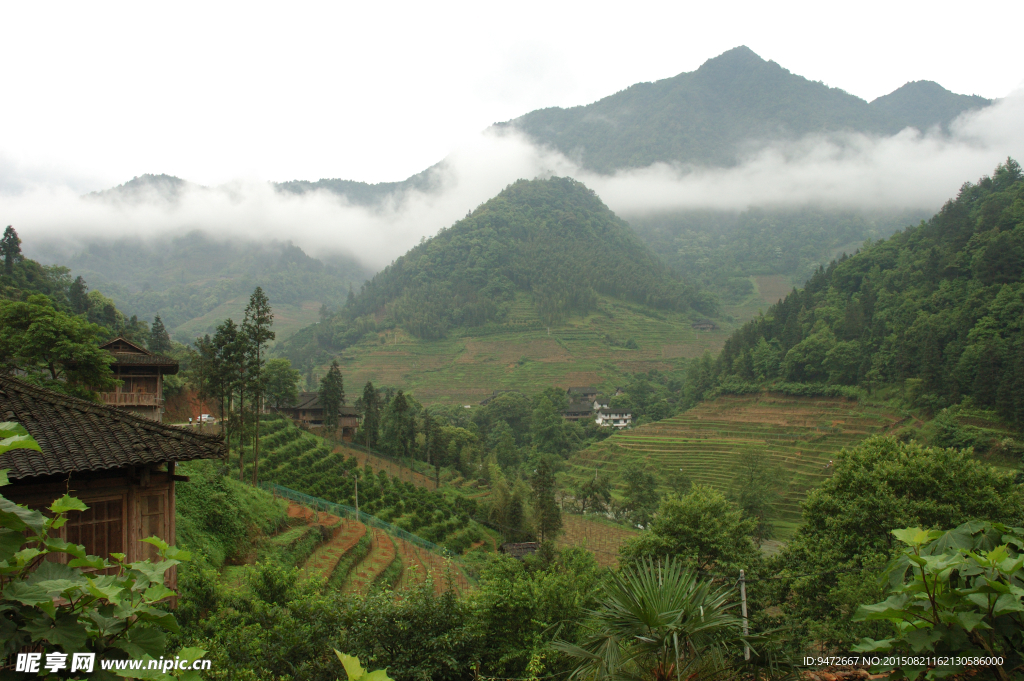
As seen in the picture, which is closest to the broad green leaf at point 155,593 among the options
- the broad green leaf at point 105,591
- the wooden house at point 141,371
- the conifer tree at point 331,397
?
the broad green leaf at point 105,591

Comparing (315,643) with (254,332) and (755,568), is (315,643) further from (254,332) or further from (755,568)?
(254,332)

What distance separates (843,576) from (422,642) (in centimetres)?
1504

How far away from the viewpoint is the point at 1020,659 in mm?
3107

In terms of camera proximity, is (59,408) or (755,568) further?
(755,568)

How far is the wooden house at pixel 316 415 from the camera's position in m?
54.5

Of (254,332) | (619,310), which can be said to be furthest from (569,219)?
(254,332)

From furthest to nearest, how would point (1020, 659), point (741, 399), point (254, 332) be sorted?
point (741, 399), point (254, 332), point (1020, 659)

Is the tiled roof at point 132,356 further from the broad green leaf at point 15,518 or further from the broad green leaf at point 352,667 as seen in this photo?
the broad green leaf at point 352,667

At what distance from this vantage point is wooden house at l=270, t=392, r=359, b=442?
54500 mm

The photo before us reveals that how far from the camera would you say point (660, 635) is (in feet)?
18.4

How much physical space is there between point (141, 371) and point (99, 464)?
2646 cm

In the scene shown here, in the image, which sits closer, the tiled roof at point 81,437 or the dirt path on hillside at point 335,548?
the tiled roof at point 81,437

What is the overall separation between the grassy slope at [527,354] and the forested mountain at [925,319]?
37401mm

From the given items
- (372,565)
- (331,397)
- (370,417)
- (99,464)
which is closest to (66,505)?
(99,464)
